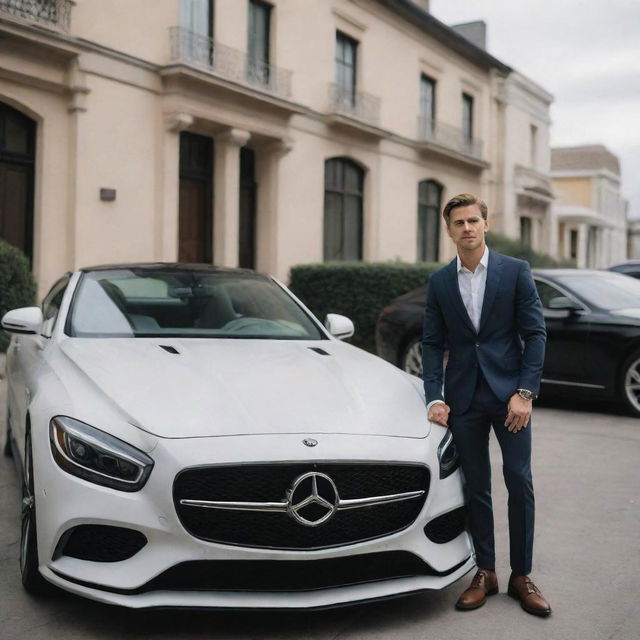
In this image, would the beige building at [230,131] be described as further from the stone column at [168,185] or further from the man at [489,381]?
the man at [489,381]

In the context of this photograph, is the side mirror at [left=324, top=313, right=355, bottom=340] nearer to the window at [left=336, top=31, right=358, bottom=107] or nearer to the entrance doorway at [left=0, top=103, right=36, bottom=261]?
the entrance doorway at [left=0, top=103, right=36, bottom=261]

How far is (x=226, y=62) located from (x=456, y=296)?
14.2 metres

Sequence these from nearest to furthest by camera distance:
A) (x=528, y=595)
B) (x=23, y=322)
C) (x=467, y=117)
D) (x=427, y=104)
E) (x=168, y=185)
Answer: (x=528, y=595) < (x=23, y=322) < (x=168, y=185) < (x=427, y=104) < (x=467, y=117)

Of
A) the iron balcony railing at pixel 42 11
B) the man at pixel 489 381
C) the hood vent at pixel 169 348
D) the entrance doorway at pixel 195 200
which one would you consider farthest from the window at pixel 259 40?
the man at pixel 489 381

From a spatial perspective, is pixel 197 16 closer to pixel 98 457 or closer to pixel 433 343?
pixel 433 343

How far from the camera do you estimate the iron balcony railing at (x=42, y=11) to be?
12594mm

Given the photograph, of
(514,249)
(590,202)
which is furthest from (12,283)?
(590,202)

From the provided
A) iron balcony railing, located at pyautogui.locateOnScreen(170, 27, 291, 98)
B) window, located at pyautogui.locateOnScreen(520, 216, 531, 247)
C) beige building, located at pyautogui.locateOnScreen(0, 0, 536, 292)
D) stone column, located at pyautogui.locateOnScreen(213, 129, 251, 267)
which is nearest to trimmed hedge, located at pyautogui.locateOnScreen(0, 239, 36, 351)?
beige building, located at pyautogui.locateOnScreen(0, 0, 536, 292)

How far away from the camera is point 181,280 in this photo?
5309mm

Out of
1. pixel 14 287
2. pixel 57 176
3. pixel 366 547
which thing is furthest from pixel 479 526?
pixel 57 176

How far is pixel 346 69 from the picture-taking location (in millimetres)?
21438

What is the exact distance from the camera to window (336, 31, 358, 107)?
20984 mm

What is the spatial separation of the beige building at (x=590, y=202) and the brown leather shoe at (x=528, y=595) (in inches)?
1719

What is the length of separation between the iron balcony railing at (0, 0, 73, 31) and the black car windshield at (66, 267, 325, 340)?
901 cm
